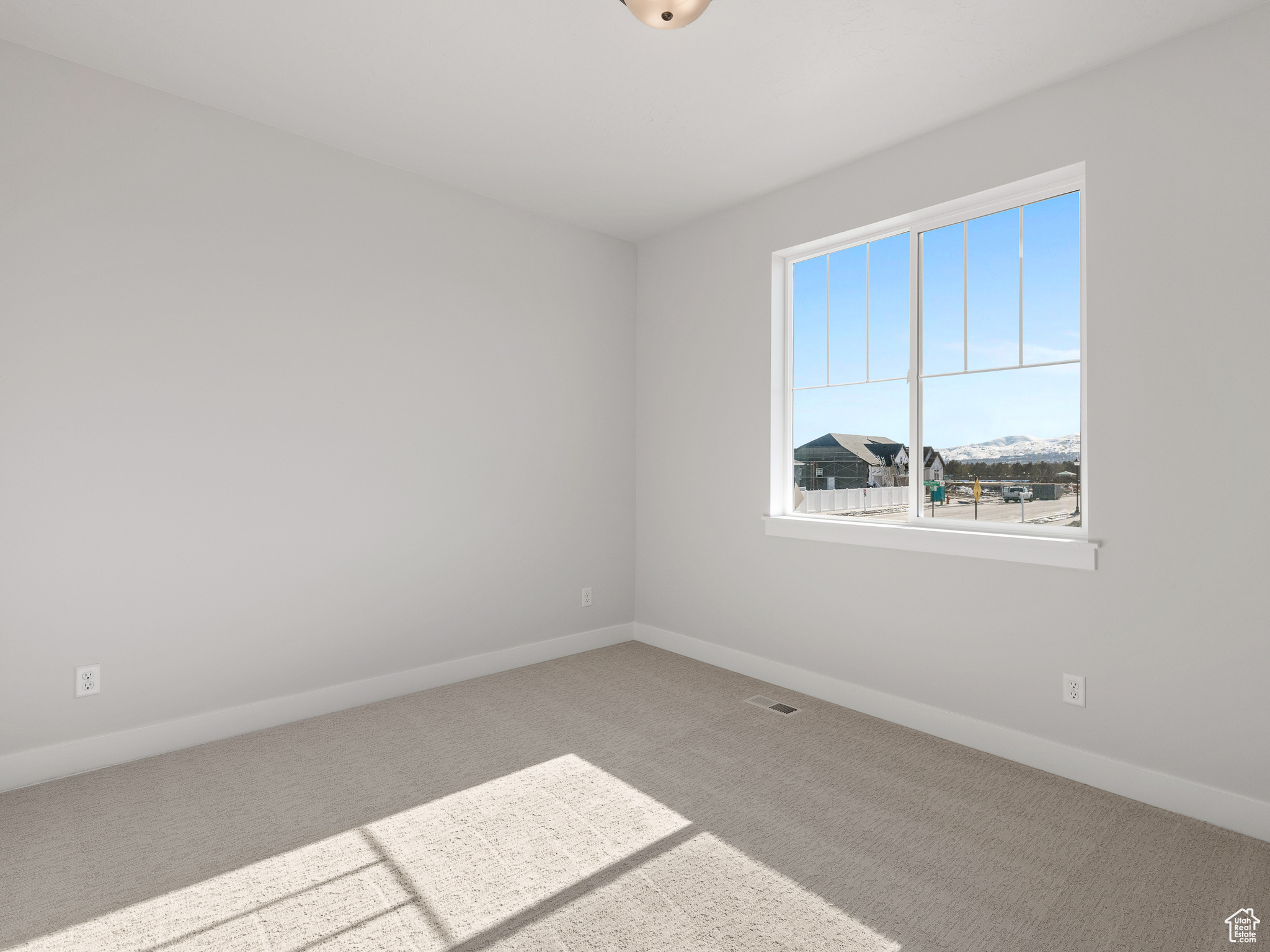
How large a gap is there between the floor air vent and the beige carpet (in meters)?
0.28

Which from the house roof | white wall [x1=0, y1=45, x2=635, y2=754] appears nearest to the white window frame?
the house roof

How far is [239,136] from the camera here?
3.01 m

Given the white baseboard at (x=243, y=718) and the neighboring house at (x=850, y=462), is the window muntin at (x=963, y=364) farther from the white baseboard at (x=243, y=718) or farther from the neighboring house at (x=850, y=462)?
the white baseboard at (x=243, y=718)

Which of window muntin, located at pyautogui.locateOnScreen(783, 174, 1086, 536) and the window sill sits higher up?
window muntin, located at pyautogui.locateOnScreen(783, 174, 1086, 536)

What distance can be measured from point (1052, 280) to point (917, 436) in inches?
34.6

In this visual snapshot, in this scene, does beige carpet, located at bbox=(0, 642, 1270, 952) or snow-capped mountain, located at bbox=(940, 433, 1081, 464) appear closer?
beige carpet, located at bbox=(0, 642, 1270, 952)

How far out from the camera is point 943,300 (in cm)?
318

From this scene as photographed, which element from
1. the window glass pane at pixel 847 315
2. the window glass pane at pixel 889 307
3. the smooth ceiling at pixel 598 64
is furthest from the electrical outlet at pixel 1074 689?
the smooth ceiling at pixel 598 64

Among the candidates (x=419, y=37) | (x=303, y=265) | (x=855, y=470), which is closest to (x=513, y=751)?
(x=855, y=470)

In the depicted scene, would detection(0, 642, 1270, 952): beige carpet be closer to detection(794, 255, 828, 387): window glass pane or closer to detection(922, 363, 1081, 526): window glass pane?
detection(922, 363, 1081, 526): window glass pane

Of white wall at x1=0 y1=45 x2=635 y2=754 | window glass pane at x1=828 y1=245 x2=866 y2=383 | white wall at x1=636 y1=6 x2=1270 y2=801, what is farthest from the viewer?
window glass pane at x1=828 y1=245 x2=866 y2=383

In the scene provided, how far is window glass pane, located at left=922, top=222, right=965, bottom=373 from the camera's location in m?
3.12

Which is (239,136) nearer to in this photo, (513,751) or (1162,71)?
(513,751)

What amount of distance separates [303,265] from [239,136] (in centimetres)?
60
